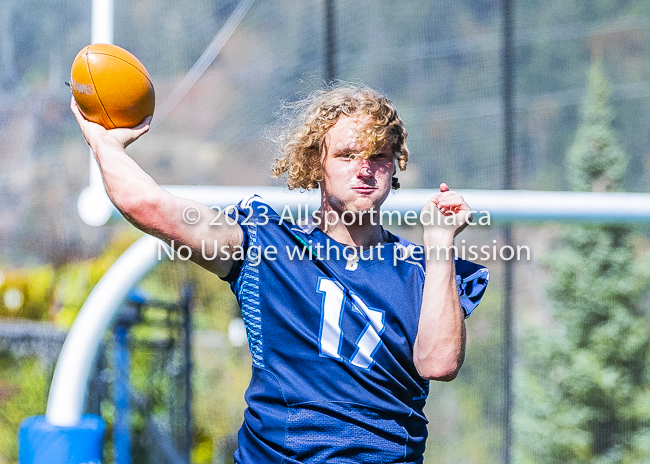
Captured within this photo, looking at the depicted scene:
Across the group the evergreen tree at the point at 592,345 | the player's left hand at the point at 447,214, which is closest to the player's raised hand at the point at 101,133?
the player's left hand at the point at 447,214

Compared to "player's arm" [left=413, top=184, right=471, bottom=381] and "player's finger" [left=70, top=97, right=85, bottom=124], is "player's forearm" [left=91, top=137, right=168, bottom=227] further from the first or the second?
"player's arm" [left=413, top=184, right=471, bottom=381]

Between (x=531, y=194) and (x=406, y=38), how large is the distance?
1.47m

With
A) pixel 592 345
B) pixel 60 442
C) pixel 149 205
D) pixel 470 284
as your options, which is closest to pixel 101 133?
pixel 149 205

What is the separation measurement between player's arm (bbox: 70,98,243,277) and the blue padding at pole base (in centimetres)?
97

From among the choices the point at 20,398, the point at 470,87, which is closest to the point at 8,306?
the point at 20,398

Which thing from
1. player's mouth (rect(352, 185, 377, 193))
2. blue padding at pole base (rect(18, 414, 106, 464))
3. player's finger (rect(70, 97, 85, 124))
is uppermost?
player's finger (rect(70, 97, 85, 124))

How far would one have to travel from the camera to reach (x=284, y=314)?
1521 mm

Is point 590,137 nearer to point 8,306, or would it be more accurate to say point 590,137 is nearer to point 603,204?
point 603,204

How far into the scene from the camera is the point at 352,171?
1.57 m

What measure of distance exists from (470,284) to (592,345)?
413cm

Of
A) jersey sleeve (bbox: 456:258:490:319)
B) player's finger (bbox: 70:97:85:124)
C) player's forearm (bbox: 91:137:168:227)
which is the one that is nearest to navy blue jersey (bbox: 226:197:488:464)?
jersey sleeve (bbox: 456:258:490:319)

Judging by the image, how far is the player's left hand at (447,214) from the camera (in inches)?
59.0

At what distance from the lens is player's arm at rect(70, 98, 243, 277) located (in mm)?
1299

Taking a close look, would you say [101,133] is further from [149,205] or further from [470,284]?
[470,284]
